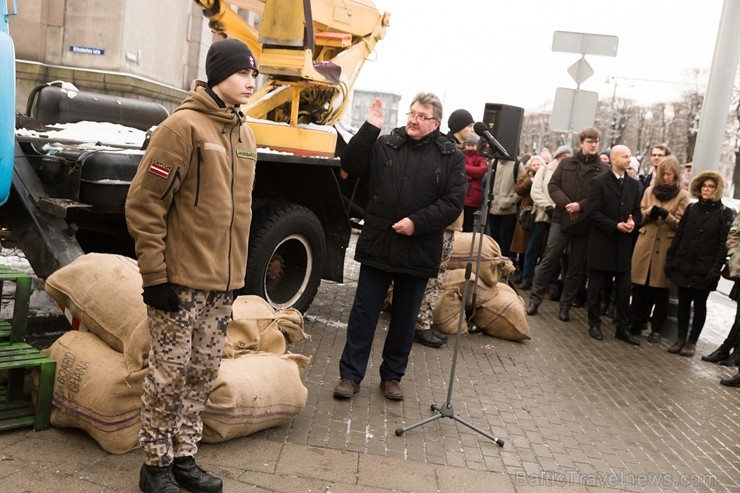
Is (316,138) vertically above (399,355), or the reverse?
(316,138)

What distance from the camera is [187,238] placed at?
3.19 m

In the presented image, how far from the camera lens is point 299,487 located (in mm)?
3557

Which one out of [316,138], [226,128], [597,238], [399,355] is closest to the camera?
[226,128]

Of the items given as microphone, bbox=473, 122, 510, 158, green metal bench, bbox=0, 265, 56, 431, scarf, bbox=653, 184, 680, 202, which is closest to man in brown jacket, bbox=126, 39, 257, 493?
green metal bench, bbox=0, 265, 56, 431

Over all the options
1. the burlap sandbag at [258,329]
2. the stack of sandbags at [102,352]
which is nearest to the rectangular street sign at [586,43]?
the burlap sandbag at [258,329]

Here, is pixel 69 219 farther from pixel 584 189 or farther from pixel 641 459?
pixel 584 189

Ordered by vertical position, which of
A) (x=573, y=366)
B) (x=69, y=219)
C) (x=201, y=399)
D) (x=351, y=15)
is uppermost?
(x=351, y=15)

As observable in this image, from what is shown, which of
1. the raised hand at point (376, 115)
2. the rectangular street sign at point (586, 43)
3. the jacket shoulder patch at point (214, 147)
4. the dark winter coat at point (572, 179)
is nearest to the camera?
the jacket shoulder patch at point (214, 147)

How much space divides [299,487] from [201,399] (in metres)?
0.62

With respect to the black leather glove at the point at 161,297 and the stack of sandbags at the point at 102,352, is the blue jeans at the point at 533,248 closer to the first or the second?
the stack of sandbags at the point at 102,352

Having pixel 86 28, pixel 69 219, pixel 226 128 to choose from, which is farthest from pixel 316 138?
pixel 86 28

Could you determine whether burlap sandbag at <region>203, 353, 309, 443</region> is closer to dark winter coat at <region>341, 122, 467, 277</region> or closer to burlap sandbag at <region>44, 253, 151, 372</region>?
burlap sandbag at <region>44, 253, 151, 372</region>

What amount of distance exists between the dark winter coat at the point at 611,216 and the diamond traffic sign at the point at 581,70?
138 inches

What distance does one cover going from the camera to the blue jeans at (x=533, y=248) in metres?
9.49
